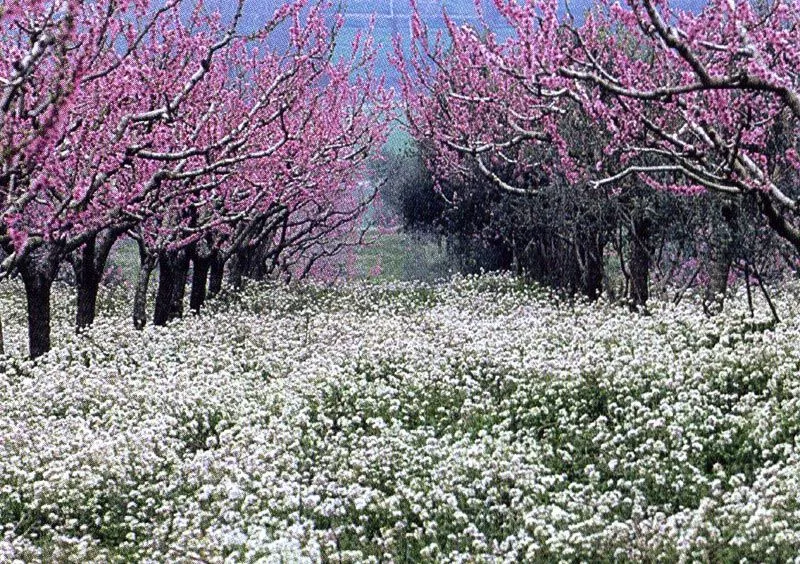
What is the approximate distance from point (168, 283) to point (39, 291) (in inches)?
236

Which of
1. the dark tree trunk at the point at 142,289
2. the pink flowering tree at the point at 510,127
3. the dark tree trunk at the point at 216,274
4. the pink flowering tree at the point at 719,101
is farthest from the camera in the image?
the dark tree trunk at the point at 216,274

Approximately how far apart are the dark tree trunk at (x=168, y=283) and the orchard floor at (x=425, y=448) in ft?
18.8

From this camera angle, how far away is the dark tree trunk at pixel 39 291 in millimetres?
17312

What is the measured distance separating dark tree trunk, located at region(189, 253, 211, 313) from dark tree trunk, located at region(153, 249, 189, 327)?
0.41 meters

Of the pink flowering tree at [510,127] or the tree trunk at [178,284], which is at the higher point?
the pink flowering tree at [510,127]

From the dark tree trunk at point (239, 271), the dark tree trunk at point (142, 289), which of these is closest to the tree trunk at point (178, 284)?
the dark tree trunk at point (142, 289)

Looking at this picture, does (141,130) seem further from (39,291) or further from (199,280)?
(199,280)

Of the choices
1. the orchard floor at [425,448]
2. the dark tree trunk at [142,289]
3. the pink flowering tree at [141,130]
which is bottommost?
the orchard floor at [425,448]

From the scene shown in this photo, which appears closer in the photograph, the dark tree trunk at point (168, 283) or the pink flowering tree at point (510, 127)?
the pink flowering tree at point (510, 127)

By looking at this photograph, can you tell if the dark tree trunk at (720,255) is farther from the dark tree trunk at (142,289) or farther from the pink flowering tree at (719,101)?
the dark tree trunk at (142,289)

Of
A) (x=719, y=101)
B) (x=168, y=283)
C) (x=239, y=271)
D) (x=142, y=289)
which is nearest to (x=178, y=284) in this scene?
(x=168, y=283)

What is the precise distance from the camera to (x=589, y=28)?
1619cm

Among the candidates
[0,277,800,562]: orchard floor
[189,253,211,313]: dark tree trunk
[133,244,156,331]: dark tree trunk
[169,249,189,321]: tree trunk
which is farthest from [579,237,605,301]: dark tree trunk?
[133,244,156,331]: dark tree trunk

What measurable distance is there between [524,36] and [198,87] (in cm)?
1037
